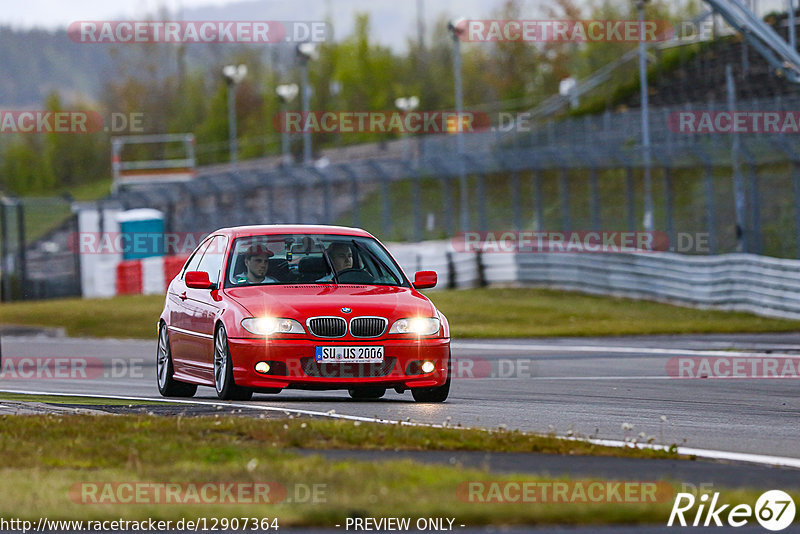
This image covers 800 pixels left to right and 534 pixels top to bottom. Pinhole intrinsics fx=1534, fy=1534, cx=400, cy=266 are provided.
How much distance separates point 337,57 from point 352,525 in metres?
110

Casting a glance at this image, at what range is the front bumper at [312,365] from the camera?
11758 mm

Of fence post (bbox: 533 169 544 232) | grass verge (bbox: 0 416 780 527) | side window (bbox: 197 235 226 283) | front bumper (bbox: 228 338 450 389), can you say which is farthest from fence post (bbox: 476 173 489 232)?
grass verge (bbox: 0 416 780 527)

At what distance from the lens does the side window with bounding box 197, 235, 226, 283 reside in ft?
42.3

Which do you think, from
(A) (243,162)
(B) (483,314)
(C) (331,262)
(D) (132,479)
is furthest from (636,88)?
(D) (132,479)

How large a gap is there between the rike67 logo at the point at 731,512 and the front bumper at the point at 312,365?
496 centimetres

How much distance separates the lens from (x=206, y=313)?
12508 mm

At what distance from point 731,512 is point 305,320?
5.44 metres

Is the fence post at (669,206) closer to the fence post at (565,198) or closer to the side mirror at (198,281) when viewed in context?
the fence post at (565,198)

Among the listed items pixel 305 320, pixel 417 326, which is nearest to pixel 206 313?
pixel 305 320

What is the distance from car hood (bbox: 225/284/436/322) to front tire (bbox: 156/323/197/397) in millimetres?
1402

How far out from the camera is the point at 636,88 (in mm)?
58656

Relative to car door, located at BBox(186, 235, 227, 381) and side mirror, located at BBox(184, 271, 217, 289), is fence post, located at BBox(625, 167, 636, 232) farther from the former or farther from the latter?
side mirror, located at BBox(184, 271, 217, 289)

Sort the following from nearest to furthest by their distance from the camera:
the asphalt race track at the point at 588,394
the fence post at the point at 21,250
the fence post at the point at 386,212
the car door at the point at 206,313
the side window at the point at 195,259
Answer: the asphalt race track at the point at 588,394 → the car door at the point at 206,313 → the side window at the point at 195,259 → the fence post at the point at 386,212 → the fence post at the point at 21,250

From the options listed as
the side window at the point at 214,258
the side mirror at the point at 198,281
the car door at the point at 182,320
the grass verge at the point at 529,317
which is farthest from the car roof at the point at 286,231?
the grass verge at the point at 529,317
